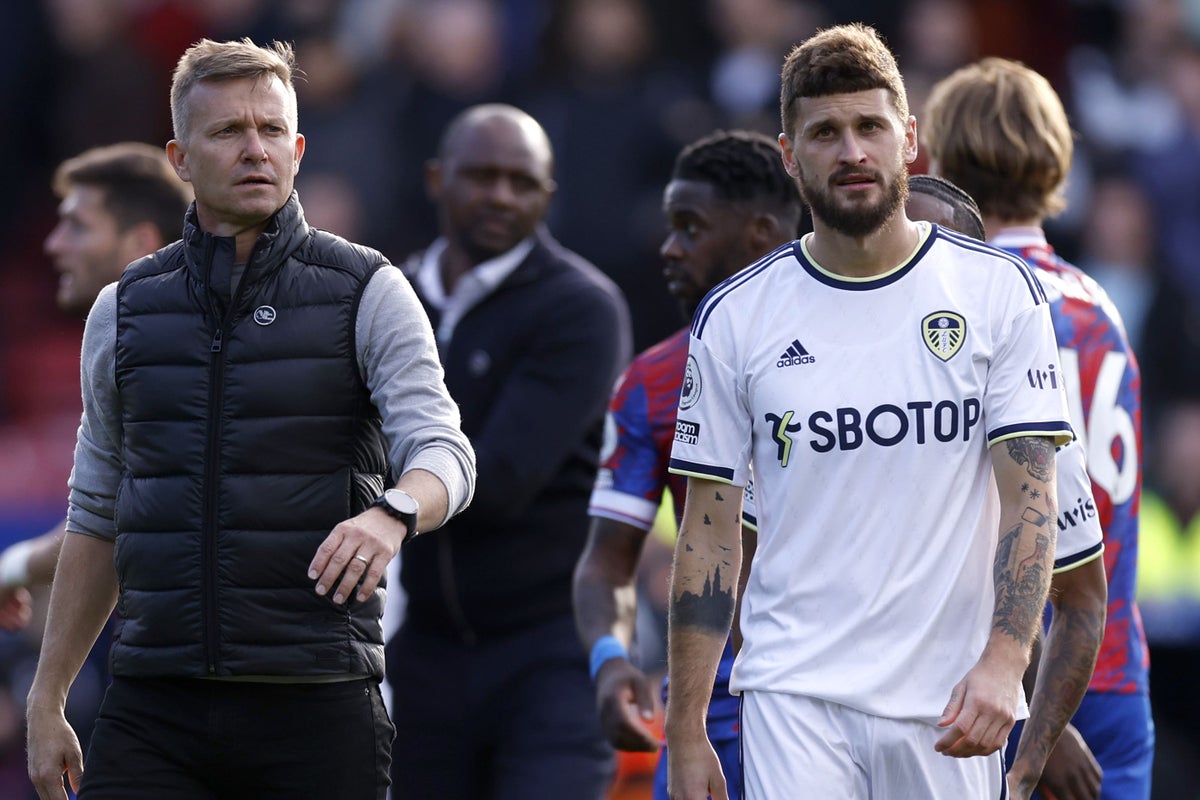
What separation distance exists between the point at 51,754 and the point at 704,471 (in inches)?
63.3

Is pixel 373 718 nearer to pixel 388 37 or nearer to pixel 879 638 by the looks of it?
pixel 879 638

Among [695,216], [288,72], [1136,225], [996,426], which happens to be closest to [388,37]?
[1136,225]

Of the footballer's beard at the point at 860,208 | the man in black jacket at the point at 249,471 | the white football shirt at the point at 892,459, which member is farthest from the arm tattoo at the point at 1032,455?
the man in black jacket at the point at 249,471

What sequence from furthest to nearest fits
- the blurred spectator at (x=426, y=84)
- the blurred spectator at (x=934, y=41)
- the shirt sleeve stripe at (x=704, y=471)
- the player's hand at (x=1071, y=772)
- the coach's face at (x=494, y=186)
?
the blurred spectator at (x=426, y=84)
the blurred spectator at (x=934, y=41)
the coach's face at (x=494, y=186)
the player's hand at (x=1071, y=772)
the shirt sleeve stripe at (x=704, y=471)

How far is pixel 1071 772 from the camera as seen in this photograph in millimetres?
4562

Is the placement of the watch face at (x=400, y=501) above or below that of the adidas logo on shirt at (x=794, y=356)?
below

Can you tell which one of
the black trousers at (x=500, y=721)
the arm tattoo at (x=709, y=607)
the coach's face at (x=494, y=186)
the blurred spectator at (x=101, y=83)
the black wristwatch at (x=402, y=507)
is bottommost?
the black trousers at (x=500, y=721)

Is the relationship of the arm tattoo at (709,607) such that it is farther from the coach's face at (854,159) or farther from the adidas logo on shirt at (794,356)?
the coach's face at (854,159)

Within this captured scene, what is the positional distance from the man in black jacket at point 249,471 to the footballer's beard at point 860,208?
3.00 feet

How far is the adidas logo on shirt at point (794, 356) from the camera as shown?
4.11 metres

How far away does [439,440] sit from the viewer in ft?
13.5

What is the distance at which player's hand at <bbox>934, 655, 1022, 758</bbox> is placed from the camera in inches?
145

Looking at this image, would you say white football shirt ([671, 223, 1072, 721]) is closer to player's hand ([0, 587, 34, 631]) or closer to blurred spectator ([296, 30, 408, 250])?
player's hand ([0, 587, 34, 631])

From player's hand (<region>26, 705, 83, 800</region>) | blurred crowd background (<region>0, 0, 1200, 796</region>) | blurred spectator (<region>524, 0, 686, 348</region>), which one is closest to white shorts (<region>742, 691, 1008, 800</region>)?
player's hand (<region>26, 705, 83, 800</region>)
